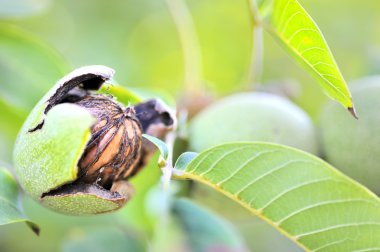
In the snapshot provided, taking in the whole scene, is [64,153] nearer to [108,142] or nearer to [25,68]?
[108,142]

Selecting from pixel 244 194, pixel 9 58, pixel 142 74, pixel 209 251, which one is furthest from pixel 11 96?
pixel 142 74

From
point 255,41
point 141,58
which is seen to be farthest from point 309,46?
point 141,58

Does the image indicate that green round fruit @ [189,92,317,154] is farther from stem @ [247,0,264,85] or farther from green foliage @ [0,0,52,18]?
green foliage @ [0,0,52,18]

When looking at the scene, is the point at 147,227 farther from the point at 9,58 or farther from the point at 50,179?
the point at 50,179

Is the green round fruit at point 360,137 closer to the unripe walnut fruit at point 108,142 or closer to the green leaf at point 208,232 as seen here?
the green leaf at point 208,232

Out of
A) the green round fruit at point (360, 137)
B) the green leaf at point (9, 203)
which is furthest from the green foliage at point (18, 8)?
the green round fruit at point (360, 137)
